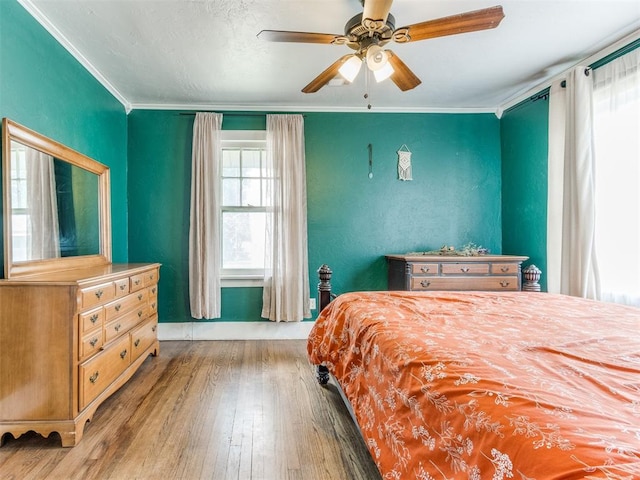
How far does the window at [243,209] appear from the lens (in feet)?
12.3

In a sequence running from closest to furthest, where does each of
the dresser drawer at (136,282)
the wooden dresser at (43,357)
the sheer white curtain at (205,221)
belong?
the wooden dresser at (43,357) < the dresser drawer at (136,282) < the sheer white curtain at (205,221)

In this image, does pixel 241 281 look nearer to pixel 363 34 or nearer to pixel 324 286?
pixel 324 286

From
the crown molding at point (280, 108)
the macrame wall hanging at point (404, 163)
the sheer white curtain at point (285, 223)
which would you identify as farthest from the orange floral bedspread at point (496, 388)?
the crown molding at point (280, 108)

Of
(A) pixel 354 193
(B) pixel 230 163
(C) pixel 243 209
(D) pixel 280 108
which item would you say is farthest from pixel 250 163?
(A) pixel 354 193

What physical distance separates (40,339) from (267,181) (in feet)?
7.69

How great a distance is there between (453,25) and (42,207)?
259cm

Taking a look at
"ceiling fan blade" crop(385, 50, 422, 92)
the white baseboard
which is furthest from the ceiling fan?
the white baseboard

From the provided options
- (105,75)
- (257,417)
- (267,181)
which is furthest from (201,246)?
(257,417)

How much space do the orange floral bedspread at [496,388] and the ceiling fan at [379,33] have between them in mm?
1366

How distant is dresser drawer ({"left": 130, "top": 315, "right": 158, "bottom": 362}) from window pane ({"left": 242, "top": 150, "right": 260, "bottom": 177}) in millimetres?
1737

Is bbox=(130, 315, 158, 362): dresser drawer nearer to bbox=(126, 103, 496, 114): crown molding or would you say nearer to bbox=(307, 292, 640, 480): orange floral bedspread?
bbox=(307, 292, 640, 480): orange floral bedspread

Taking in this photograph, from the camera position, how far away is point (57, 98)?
241 cm

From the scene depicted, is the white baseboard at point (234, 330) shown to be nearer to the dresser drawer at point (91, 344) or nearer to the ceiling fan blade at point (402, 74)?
the dresser drawer at point (91, 344)

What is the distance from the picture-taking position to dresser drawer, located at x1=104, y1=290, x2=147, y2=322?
2150 mm
